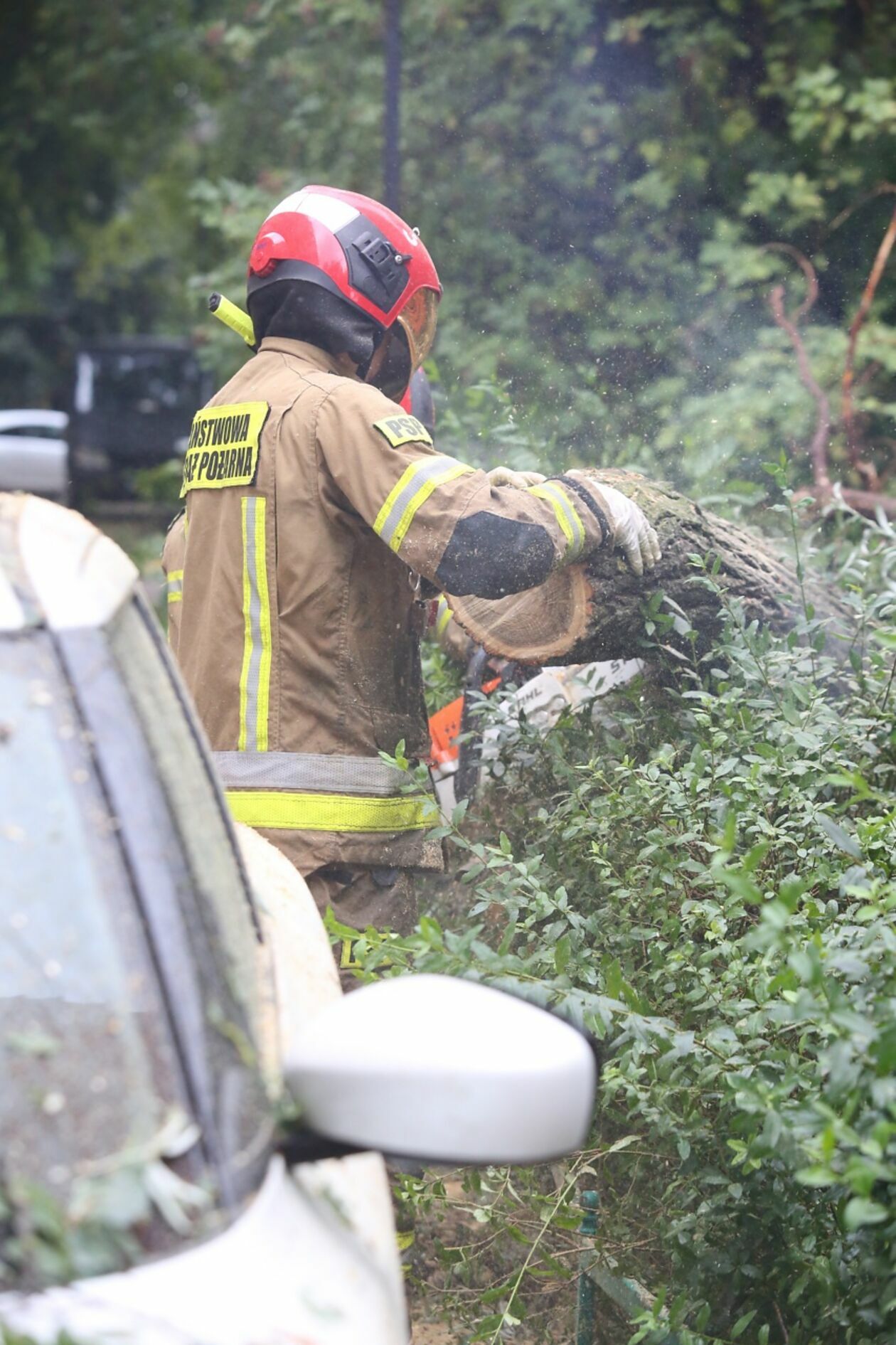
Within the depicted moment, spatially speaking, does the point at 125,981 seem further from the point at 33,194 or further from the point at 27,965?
the point at 33,194

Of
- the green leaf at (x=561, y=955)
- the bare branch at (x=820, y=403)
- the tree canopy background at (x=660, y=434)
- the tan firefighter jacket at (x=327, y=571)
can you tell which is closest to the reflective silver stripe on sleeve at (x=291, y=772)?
the tan firefighter jacket at (x=327, y=571)

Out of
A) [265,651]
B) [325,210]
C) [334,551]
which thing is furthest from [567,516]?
[325,210]

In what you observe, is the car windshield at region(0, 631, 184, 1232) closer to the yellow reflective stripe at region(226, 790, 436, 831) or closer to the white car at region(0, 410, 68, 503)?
the yellow reflective stripe at region(226, 790, 436, 831)

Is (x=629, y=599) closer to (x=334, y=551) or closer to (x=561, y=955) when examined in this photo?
(x=334, y=551)

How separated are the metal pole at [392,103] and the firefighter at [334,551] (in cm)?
522

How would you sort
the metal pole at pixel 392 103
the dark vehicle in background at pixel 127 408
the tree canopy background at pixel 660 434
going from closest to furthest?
1. the tree canopy background at pixel 660 434
2. the metal pole at pixel 392 103
3. the dark vehicle in background at pixel 127 408

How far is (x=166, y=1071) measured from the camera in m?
1.40

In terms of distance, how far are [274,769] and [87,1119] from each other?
188 centimetres

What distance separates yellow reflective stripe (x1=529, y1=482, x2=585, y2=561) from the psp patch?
1.99ft

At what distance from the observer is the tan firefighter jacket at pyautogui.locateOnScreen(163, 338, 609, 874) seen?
3.07 meters

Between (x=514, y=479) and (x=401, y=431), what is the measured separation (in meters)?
0.38

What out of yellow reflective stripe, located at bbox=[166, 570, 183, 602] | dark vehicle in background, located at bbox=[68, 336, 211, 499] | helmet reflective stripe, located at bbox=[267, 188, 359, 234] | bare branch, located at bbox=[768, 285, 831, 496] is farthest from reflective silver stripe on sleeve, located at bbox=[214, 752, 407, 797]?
dark vehicle in background, located at bbox=[68, 336, 211, 499]

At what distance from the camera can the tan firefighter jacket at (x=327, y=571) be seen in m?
3.07

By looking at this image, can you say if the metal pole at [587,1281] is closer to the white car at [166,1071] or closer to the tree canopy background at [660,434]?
the tree canopy background at [660,434]
